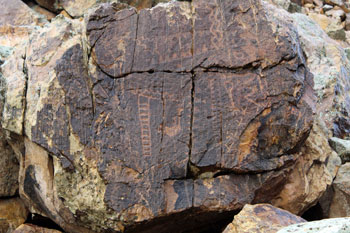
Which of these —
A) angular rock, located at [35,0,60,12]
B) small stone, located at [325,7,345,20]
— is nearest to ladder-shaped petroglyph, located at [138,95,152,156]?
angular rock, located at [35,0,60,12]

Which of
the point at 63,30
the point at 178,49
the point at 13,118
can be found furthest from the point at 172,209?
the point at 63,30

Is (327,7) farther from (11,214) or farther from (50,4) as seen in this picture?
(11,214)

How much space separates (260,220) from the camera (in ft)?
8.68

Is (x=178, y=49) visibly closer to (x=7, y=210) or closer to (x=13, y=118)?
(x=13, y=118)

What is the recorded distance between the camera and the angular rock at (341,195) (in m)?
3.76

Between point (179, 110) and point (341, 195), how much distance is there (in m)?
1.77

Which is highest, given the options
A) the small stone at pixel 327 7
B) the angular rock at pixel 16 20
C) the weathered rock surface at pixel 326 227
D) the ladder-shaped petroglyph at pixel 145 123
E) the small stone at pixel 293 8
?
the small stone at pixel 327 7

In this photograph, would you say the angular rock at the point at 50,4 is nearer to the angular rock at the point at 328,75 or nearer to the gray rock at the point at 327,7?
the angular rock at the point at 328,75

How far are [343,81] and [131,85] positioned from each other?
282cm

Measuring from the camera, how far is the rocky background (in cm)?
300

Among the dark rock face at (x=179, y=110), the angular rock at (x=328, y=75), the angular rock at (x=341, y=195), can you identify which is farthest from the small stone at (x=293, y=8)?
the dark rock face at (x=179, y=110)

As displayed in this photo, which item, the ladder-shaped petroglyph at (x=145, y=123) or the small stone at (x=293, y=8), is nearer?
the ladder-shaped petroglyph at (x=145, y=123)

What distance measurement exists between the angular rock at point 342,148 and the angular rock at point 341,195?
0.47ft

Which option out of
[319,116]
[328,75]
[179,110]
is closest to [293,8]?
[328,75]
